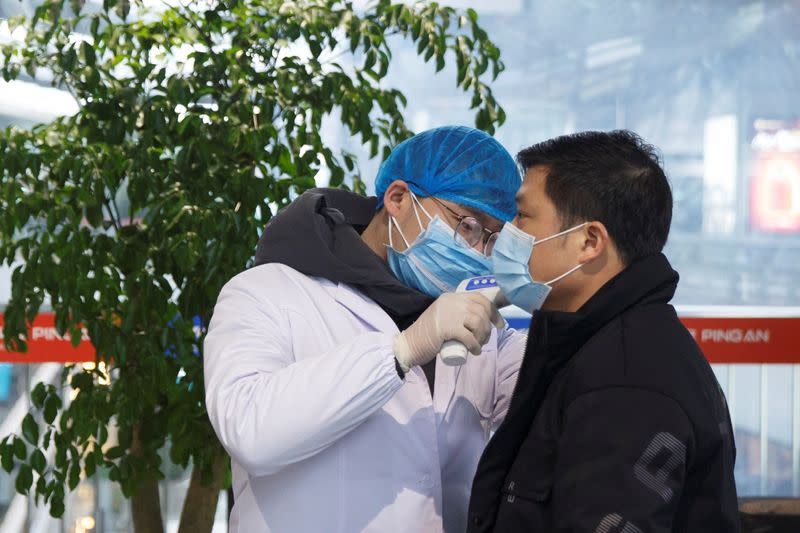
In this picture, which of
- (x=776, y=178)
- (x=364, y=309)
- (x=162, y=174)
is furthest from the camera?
(x=776, y=178)

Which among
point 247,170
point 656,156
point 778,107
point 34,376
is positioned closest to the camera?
point 656,156

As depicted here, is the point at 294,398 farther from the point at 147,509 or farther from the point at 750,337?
the point at 750,337

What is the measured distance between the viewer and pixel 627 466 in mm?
1051

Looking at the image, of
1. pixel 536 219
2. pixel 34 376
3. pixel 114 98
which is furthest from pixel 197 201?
pixel 34 376

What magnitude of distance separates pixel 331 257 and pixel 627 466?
69 cm

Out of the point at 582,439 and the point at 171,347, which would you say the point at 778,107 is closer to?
the point at 171,347

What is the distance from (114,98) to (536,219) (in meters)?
1.26

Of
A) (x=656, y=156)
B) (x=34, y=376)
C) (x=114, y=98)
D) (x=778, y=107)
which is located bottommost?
(x=34, y=376)

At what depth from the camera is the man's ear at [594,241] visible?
1271 mm

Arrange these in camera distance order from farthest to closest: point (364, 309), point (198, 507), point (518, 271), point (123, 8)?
point (198, 507), point (123, 8), point (364, 309), point (518, 271)

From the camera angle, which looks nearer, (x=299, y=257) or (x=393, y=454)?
(x=393, y=454)

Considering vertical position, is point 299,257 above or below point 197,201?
below

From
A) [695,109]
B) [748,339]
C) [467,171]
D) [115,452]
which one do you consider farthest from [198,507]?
[695,109]

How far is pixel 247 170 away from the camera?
2160 millimetres
